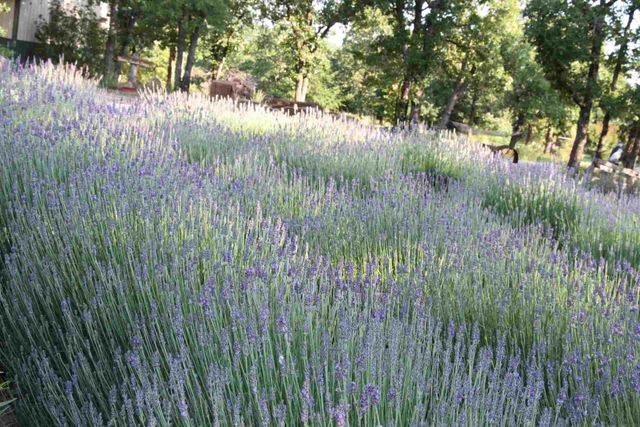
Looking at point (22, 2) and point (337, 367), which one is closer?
point (337, 367)

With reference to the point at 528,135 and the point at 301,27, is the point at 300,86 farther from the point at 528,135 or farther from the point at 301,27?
the point at 528,135

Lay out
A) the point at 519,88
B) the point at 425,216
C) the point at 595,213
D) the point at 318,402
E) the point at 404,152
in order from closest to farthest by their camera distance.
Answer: the point at 318,402, the point at 425,216, the point at 595,213, the point at 404,152, the point at 519,88

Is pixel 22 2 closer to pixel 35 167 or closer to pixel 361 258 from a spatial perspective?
pixel 35 167

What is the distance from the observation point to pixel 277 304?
2.08 m

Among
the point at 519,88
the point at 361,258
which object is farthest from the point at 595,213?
the point at 519,88

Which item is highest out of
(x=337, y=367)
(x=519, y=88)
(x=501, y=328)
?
(x=519, y=88)

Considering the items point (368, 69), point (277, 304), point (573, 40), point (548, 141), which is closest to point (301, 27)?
point (368, 69)

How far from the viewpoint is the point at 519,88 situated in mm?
26625

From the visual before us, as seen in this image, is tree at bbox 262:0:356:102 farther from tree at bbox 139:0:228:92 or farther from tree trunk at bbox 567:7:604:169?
tree trunk at bbox 567:7:604:169

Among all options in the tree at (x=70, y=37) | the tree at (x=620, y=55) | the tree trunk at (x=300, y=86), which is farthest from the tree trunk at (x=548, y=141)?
the tree at (x=70, y=37)

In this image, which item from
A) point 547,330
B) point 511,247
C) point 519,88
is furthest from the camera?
point 519,88

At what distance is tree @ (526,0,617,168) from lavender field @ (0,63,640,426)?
1062 centimetres

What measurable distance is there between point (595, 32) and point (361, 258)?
13.6m

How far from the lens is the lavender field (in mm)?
1645
